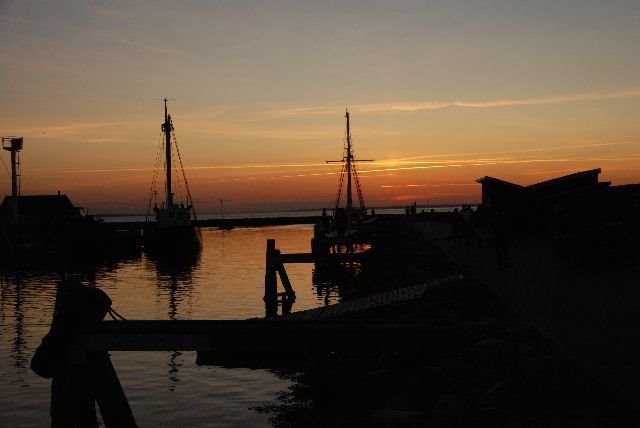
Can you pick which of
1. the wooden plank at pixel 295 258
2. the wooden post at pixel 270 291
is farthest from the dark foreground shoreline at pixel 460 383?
the wooden plank at pixel 295 258

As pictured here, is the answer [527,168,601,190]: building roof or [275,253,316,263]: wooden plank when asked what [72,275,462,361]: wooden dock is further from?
[527,168,601,190]: building roof

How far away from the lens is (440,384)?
1071 centimetres

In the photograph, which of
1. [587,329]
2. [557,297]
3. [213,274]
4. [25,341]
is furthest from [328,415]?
[213,274]

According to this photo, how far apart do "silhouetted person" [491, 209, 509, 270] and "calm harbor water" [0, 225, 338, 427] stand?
886 cm

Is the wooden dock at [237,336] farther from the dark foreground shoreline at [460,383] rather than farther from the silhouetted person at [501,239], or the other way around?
the silhouetted person at [501,239]

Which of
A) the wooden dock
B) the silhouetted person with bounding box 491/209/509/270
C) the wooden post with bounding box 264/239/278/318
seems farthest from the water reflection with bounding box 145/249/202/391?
the silhouetted person with bounding box 491/209/509/270

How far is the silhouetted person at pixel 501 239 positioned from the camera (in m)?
23.3

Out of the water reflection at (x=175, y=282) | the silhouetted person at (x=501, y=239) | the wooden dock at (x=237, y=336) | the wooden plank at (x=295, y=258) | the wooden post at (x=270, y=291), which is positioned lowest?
the water reflection at (x=175, y=282)

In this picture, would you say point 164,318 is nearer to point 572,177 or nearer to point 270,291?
point 270,291

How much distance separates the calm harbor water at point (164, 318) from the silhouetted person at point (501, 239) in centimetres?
886

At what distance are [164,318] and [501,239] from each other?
14.1 m

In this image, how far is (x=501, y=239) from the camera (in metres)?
23.5

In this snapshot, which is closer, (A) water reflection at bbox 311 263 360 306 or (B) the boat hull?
(A) water reflection at bbox 311 263 360 306

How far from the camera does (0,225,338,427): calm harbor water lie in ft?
52.0
